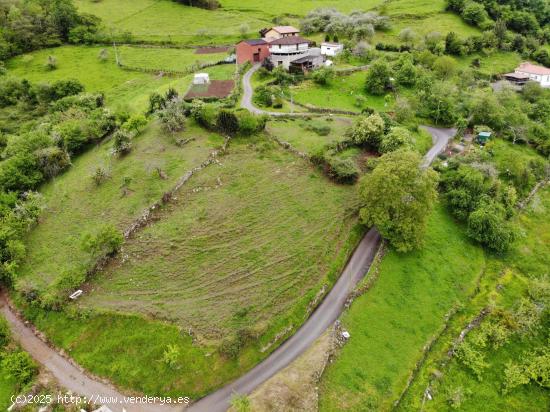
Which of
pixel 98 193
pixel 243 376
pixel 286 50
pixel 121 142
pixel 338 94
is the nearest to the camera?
pixel 243 376

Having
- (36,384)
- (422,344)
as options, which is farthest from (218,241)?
(422,344)

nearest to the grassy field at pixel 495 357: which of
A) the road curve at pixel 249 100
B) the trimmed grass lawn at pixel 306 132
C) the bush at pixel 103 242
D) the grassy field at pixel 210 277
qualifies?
the grassy field at pixel 210 277

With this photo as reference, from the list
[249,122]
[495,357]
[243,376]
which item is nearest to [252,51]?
[249,122]

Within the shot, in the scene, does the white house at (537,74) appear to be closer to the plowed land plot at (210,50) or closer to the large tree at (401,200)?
the large tree at (401,200)

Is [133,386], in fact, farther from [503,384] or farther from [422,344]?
[503,384]

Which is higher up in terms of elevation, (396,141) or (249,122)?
(249,122)

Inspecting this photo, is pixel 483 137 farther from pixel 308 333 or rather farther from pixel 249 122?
pixel 308 333
